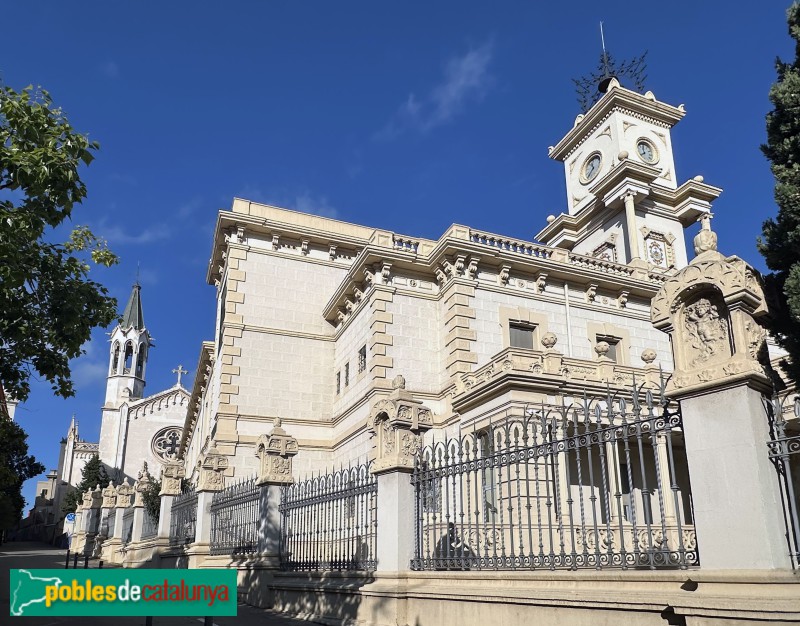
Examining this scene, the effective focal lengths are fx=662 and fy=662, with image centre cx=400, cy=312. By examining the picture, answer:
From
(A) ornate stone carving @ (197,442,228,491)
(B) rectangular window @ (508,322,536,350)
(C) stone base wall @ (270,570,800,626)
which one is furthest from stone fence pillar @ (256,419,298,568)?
(B) rectangular window @ (508,322,536,350)

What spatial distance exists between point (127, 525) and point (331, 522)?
68.8 feet

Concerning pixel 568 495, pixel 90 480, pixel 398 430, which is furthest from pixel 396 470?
pixel 90 480

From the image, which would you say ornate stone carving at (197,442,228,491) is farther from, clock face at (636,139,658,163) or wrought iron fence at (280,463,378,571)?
clock face at (636,139,658,163)

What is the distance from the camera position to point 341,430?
24.5 meters

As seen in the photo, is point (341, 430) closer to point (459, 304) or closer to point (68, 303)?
point (459, 304)

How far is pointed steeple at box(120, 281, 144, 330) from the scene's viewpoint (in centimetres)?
8619

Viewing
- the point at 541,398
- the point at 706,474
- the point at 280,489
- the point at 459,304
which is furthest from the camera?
the point at 459,304

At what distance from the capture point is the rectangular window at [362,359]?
75.3 ft

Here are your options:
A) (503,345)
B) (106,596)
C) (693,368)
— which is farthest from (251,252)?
(106,596)

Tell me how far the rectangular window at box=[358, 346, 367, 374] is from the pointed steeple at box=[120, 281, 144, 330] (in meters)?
70.1

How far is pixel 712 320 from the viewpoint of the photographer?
635 centimetres

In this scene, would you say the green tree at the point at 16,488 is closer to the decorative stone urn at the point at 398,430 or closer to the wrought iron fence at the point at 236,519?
the wrought iron fence at the point at 236,519

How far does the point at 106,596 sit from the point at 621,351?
23.9m

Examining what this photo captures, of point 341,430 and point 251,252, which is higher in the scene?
point 251,252
